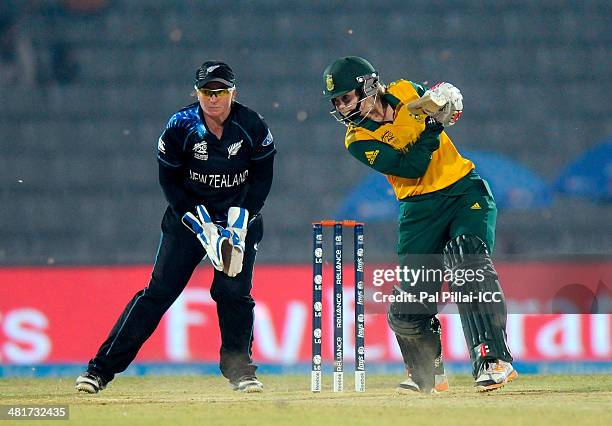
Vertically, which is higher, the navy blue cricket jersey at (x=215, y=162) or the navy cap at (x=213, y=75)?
the navy cap at (x=213, y=75)

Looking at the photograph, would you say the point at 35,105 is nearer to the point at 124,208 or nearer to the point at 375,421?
the point at 124,208

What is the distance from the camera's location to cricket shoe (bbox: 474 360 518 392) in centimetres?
507

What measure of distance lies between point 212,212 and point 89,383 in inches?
34.8

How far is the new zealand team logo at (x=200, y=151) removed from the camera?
5.37 meters

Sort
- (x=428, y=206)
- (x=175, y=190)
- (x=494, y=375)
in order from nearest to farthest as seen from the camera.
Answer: (x=494, y=375) < (x=428, y=206) < (x=175, y=190)

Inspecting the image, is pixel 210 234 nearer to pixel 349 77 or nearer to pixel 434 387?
pixel 349 77

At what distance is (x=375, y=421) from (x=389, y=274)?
298 cm

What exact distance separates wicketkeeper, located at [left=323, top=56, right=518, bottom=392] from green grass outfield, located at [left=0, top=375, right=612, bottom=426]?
189mm

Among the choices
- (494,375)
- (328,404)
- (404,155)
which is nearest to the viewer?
(328,404)

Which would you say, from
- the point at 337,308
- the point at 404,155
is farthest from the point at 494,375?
the point at 404,155

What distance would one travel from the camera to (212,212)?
18.0ft

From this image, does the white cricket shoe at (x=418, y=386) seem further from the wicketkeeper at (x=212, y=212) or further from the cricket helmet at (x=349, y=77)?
the cricket helmet at (x=349, y=77)

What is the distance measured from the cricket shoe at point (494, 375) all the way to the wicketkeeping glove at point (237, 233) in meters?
1.08

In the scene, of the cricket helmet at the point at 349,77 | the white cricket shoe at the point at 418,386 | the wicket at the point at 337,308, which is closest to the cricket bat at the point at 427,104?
the cricket helmet at the point at 349,77
